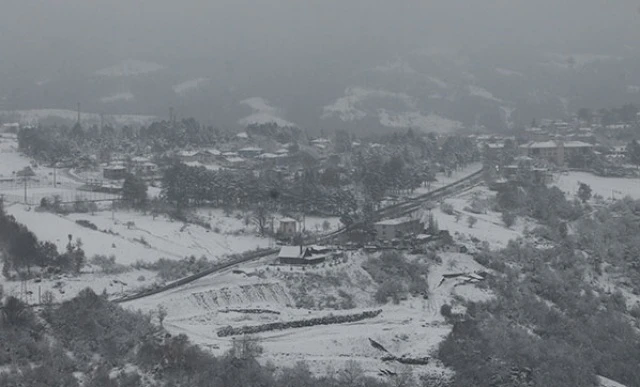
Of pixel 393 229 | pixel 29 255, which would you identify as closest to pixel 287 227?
pixel 393 229

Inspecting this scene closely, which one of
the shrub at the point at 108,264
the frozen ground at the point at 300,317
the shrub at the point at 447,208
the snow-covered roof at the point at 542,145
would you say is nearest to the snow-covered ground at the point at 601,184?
the snow-covered roof at the point at 542,145

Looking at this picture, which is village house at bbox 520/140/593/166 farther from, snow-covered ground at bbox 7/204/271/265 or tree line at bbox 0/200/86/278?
tree line at bbox 0/200/86/278

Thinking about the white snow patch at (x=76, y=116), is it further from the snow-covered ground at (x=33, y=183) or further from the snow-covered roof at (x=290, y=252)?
the snow-covered roof at (x=290, y=252)

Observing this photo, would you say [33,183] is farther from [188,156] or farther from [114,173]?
[188,156]

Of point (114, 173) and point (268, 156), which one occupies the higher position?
point (268, 156)

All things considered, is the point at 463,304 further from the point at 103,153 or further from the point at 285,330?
the point at 103,153

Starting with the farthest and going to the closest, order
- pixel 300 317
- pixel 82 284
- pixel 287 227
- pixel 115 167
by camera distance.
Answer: pixel 115 167
pixel 287 227
pixel 82 284
pixel 300 317
